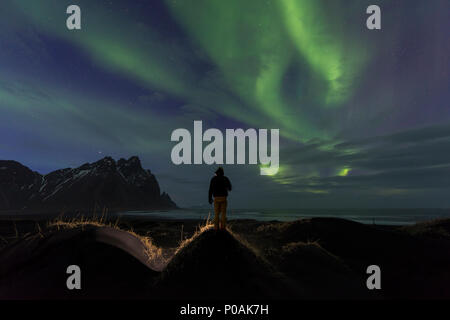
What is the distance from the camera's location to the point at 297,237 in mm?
17375

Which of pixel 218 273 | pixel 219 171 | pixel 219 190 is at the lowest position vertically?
pixel 218 273

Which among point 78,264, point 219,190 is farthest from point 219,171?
point 78,264

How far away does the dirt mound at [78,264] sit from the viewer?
7051 mm

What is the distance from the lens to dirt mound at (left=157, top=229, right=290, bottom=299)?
21.9 ft

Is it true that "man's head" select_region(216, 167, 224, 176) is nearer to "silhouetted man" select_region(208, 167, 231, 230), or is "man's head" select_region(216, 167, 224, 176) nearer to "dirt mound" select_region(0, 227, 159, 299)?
"silhouetted man" select_region(208, 167, 231, 230)

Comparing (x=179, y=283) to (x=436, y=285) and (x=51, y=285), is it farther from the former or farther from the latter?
(x=436, y=285)

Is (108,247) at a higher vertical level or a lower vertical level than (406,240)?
higher

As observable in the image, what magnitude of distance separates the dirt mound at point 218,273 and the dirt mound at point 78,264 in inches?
41.2

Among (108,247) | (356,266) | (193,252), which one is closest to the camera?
(193,252)

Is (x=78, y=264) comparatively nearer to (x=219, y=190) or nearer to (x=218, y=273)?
(x=218, y=273)

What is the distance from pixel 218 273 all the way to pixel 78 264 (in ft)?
16.9

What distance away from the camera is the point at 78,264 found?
7949 mm
